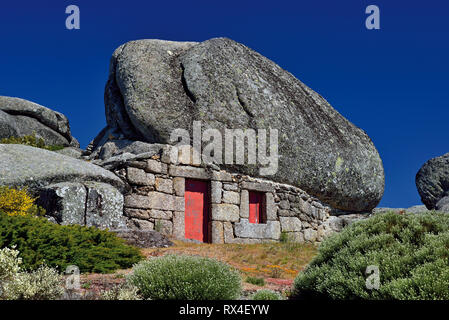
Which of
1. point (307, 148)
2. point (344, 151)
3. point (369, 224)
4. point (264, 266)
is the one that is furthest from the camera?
point (344, 151)

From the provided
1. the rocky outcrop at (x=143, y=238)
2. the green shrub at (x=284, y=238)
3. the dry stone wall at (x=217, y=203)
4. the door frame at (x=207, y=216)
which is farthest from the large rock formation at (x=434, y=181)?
the rocky outcrop at (x=143, y=238)

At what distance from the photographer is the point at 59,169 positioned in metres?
12.1

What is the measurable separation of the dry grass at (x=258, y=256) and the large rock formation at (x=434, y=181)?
15877mm

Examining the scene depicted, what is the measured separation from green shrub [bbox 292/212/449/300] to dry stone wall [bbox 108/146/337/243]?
261 inches

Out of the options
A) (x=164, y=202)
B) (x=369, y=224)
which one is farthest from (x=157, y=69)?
(x=369, y=224)

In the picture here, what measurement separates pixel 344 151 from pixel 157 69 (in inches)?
335

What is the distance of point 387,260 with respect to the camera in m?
6.31

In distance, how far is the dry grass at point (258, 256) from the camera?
32.7ft

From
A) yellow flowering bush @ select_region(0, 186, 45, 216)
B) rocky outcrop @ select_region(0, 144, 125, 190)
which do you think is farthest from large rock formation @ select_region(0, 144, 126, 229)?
yellow flowering bush @ select_region(0, 186, 45, 216)

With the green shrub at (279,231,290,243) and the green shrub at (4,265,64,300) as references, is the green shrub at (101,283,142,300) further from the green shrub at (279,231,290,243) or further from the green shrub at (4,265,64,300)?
the green shrub at (279,231,290,243)

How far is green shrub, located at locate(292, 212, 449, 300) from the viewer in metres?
5.73
